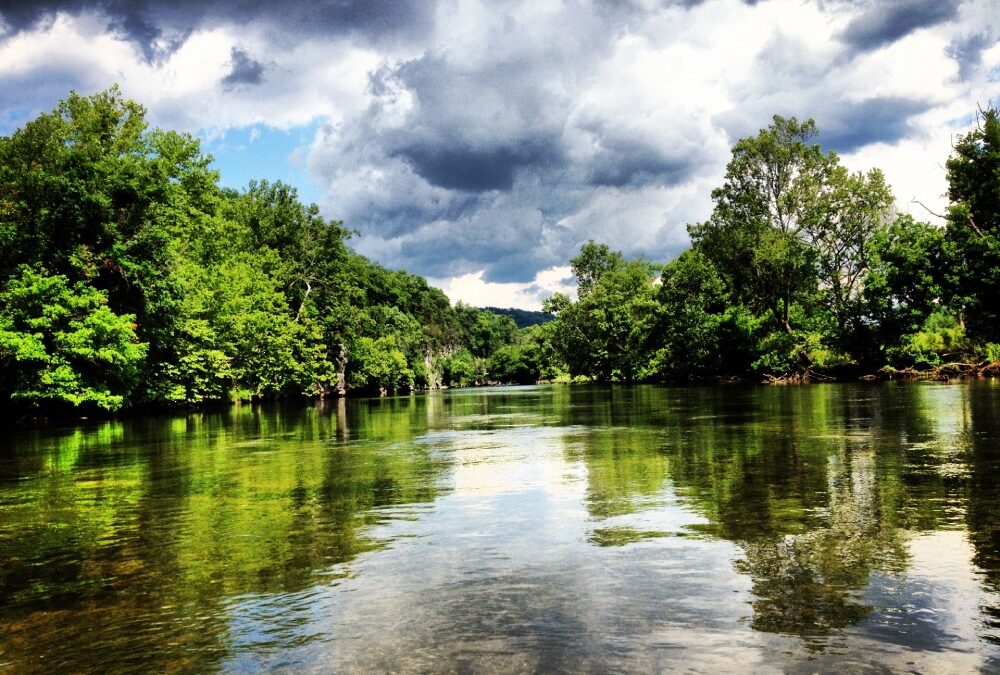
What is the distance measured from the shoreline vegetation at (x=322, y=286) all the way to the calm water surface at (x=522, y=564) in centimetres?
2457

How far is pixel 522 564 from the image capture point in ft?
22.2

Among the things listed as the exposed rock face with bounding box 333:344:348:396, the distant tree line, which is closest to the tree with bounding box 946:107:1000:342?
the distant tree line

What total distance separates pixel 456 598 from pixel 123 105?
171 feet

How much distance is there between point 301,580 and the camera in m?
6.44

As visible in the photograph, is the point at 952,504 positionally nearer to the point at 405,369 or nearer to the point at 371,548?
the point at 371,548

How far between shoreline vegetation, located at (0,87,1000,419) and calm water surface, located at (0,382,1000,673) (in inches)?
967

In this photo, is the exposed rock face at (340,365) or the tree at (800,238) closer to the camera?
the tree at (800,238)

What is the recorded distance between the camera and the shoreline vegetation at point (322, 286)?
116 ft

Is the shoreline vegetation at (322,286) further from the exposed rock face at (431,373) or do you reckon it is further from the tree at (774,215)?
the exposed rock face at (431,373)

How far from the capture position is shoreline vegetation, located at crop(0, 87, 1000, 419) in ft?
116

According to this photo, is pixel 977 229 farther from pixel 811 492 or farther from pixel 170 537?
pixel 170 537

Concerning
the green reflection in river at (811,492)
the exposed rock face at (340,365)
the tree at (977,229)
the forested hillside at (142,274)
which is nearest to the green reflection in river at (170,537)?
the green reflection in river at (811,492)

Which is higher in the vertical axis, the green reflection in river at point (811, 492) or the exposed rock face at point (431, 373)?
the exposed rock face at point (431, 373)

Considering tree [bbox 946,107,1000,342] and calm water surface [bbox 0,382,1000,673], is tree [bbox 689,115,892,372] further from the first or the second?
calm water surface [bbox 0,382,1000,673]
